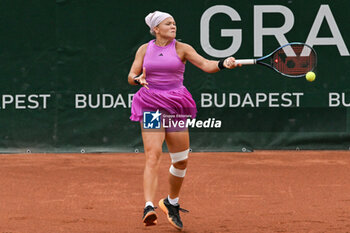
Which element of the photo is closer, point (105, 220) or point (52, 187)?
point (105, 220)

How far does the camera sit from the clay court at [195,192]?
15.8 feet

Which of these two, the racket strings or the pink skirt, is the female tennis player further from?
the racket strings

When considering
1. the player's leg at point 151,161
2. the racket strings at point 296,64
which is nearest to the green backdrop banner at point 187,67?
the racket strings at point 296,64

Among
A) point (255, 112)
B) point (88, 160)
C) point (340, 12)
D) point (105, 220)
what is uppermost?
point (340, 12)

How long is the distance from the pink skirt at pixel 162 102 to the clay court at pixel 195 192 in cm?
83

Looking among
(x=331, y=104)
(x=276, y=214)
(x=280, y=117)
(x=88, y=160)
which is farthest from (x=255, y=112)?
(x=276, y=214)

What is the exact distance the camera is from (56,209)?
5465mm

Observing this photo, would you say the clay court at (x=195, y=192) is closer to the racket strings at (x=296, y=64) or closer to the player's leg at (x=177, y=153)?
the player's leg at (x=177, y=153)

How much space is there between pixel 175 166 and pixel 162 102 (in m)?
0.49

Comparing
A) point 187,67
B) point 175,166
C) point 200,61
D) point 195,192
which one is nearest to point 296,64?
point 200,61

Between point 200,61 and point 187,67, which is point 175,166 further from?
point 187,67

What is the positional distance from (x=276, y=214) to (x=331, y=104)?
4.45 metres

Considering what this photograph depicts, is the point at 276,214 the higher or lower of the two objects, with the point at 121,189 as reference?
higher

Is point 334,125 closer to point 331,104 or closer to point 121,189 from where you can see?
point 331,104
